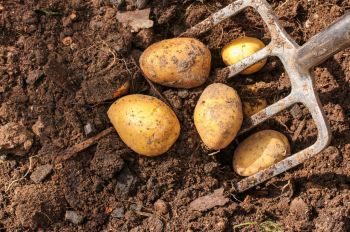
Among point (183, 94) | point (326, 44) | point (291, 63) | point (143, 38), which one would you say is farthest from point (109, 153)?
point (326, 44)

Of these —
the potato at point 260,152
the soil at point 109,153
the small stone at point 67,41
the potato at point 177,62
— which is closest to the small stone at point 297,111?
the soil at point 109,153

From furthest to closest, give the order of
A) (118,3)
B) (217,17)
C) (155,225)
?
(118,3) → (217,17) → (155,225)

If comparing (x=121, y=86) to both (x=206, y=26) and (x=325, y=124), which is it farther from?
(x=325, y=124)

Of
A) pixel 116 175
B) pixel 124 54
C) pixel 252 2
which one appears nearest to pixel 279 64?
pixel 252 2

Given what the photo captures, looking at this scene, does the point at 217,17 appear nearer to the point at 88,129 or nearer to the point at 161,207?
the point at 88,129

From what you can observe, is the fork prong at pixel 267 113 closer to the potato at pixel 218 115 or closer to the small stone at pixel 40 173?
the potato at pixel 218 115

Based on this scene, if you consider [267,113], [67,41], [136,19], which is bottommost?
[267,113]
